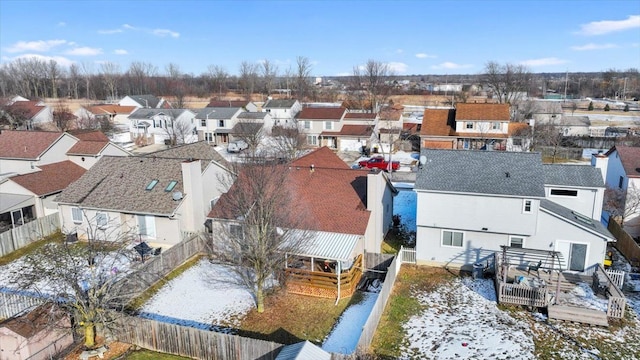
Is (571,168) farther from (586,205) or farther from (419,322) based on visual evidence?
(419,322)

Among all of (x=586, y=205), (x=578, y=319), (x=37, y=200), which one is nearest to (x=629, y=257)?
(x=586, y=205)

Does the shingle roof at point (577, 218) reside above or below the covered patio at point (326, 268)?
above

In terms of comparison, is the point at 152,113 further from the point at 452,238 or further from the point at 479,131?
the point at 452,238

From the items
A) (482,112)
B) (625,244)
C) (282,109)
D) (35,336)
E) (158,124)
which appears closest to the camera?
(35,336)

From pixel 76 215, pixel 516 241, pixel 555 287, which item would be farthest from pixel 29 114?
pixel 555 287

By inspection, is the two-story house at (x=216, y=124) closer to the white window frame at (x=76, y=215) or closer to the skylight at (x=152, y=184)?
the white window frame at (x=76, y=215)

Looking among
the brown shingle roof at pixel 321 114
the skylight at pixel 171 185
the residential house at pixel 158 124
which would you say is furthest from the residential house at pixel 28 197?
the brown shingle roof at pixel 321 114

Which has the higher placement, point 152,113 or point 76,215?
point 152,113

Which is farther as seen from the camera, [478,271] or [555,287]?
[478,271]

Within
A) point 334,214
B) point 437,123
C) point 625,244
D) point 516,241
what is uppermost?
point 437,123
